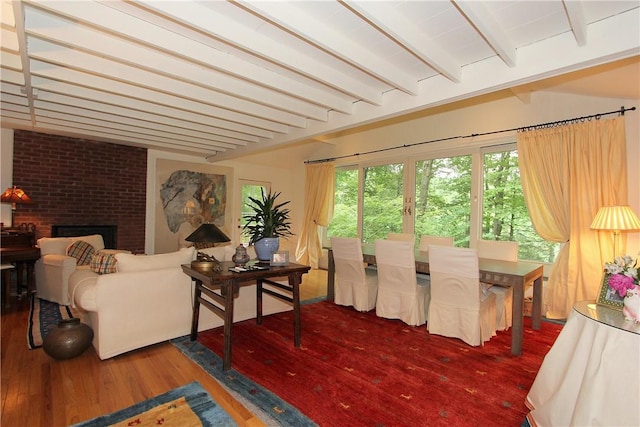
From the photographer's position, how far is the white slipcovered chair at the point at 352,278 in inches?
152

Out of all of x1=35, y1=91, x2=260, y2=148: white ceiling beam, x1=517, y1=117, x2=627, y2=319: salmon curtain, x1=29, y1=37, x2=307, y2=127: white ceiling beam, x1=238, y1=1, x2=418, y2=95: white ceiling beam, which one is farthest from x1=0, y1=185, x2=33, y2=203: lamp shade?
x1=517, y1=117, x2=627, y2=319: salmon curtain

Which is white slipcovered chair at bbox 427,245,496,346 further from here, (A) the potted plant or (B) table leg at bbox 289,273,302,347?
(A) the potted plant

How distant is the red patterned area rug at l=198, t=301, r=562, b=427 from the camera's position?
1961 millimetres

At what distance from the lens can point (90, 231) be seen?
5.35 m

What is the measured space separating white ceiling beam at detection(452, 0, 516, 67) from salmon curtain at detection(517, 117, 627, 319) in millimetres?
2161

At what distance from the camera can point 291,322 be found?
3508 mm

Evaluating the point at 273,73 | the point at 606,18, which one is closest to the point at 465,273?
the point at 606,18

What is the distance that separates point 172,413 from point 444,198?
460cm

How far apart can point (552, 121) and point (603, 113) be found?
0.49m

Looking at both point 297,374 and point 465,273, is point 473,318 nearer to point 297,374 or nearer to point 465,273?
point 465,273

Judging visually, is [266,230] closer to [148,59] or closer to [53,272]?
[148,59]

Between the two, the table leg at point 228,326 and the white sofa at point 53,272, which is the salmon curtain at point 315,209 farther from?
the table leg at point 228,326

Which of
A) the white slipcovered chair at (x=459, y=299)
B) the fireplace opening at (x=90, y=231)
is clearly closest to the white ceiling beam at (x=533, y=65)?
the white slipcovered chair at (x=459, y=299)

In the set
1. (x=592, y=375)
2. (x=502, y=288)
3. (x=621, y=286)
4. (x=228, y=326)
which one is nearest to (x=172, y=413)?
(x=228, y=326)
